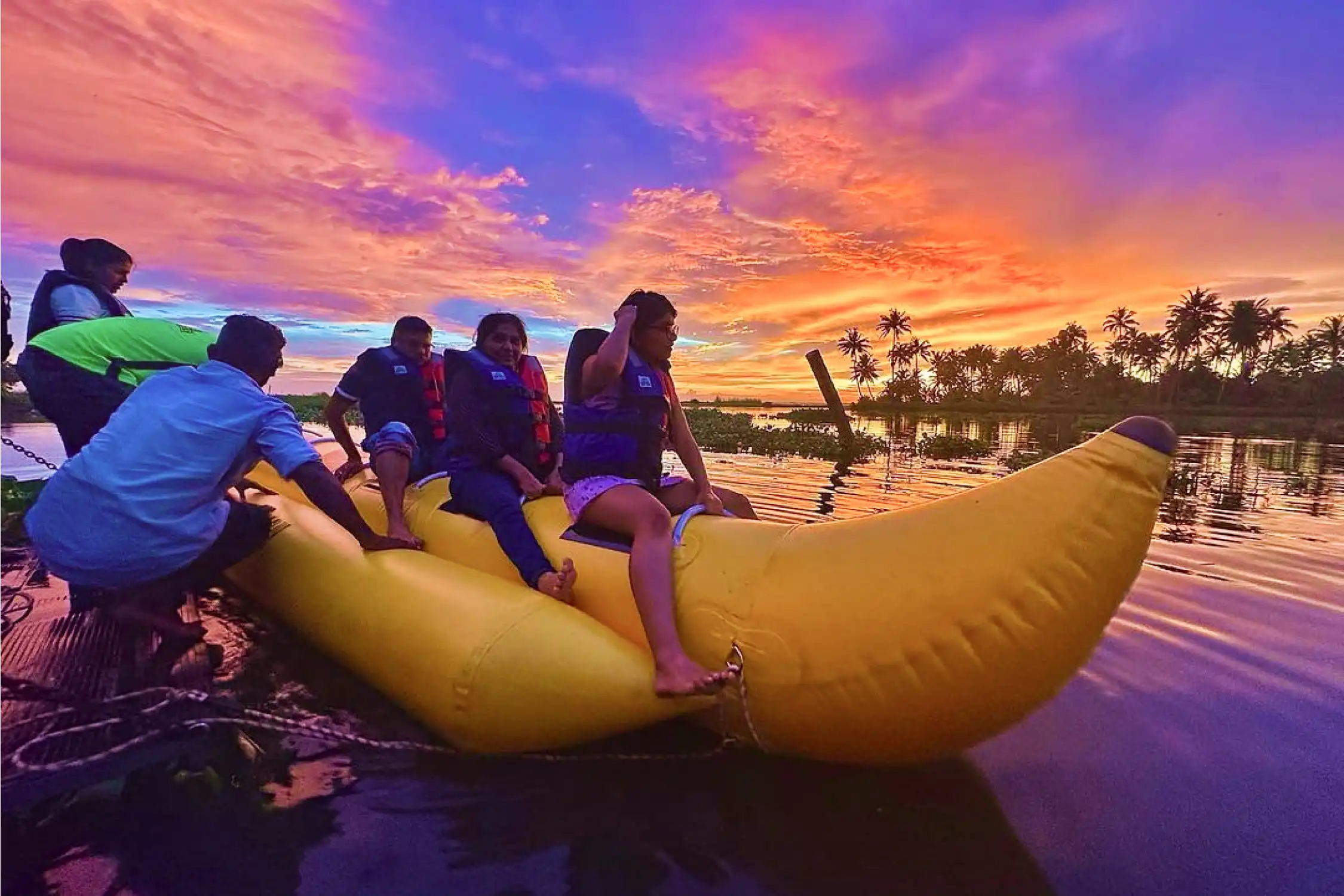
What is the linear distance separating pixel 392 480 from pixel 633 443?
6.13 ft

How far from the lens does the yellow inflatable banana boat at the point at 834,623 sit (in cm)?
225

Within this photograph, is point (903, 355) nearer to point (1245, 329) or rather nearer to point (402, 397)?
point (1245, 329)

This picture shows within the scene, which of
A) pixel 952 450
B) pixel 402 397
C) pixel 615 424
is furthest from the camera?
pixel 952 450

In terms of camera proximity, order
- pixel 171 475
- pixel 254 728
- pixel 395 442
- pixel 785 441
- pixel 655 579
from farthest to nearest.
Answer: pixel 785 441, pixel 395 442, pixel 171 475, pixel 254 728, pixel 655 579

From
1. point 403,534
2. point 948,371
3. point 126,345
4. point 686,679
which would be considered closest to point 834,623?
point 686,679

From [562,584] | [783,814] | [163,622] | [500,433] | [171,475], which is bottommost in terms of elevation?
[783,814]

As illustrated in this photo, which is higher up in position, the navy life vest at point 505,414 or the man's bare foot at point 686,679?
the navy life vest at point 505,414

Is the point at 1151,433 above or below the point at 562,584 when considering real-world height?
above

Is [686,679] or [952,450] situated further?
[952,450]

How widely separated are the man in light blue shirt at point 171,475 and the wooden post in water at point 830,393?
35.4 feet

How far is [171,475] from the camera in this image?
10.0 ft

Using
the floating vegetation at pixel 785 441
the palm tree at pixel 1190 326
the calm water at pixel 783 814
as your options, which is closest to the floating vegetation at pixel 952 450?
the floating vegetation at pixel 785 441

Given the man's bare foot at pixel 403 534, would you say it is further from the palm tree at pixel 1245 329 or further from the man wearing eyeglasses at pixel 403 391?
the palm tree at pixel 1245 329

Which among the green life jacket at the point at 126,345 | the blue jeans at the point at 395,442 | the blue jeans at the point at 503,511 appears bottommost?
the blue jeans at the point at 503,511
